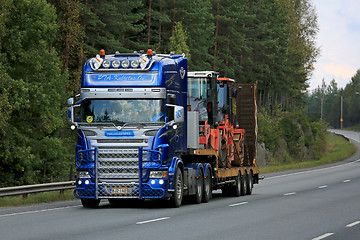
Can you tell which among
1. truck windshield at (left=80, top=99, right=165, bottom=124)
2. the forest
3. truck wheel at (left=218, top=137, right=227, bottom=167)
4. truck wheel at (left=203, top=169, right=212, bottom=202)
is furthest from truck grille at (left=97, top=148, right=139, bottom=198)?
the forest

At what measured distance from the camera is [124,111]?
20.0 meters

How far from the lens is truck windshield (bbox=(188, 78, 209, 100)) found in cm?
2447

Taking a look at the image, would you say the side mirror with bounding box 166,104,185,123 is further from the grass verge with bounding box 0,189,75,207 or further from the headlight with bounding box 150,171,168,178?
the grass verge with bounding box 0,189,75,207

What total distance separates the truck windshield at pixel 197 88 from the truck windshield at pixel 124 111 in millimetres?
4407

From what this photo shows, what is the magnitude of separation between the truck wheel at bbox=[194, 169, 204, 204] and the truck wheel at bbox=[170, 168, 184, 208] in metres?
1.54

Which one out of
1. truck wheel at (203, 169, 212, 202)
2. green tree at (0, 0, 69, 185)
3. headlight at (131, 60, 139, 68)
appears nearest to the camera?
headlight at (131, 60, 139, 68)

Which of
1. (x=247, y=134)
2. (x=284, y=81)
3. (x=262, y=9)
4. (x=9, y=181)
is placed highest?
(x=262, y=9)

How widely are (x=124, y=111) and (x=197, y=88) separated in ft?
16.5

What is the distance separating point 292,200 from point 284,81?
71978 millimetres

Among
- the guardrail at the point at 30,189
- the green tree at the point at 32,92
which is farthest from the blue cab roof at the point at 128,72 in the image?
the green tree at the point at 32,92

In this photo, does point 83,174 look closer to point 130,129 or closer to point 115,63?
point 130,129

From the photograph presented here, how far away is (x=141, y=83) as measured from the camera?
20.1m

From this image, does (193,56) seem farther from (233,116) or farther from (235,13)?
(233,116)

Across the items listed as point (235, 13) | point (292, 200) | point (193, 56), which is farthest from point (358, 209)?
point (235, 13)
